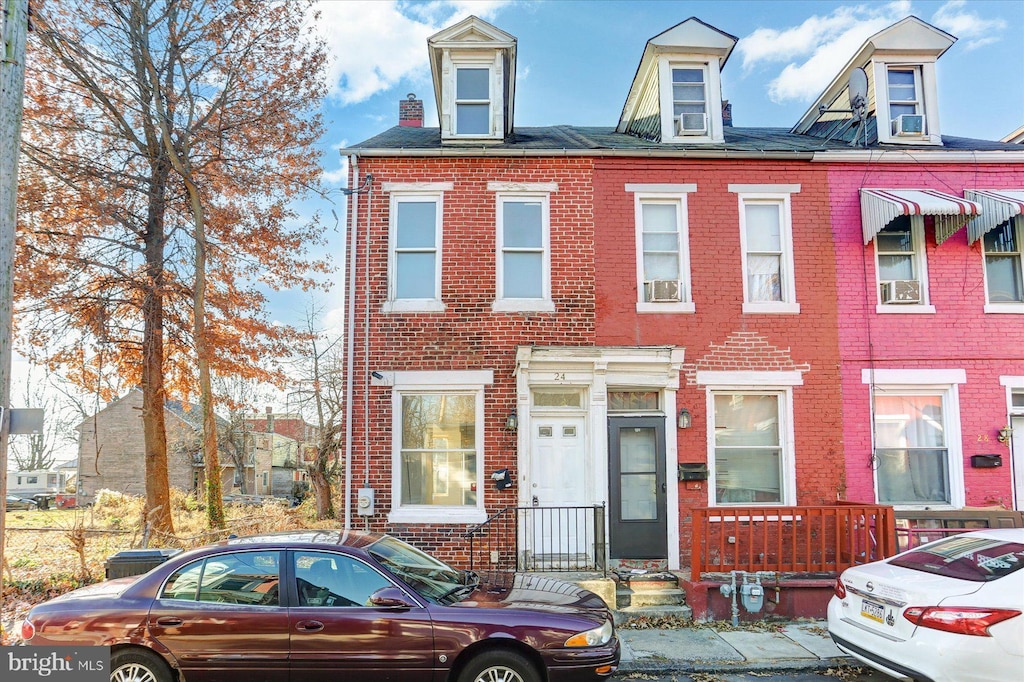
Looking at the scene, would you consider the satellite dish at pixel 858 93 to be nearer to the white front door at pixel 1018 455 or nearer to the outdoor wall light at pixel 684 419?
the white front door at pixel 1018 455

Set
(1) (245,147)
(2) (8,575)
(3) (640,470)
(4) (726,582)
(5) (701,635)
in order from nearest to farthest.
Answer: (5) (701,635)
(4) (726,582)
(3) (640,470)
(2) (8,575)
(1) (245,147)

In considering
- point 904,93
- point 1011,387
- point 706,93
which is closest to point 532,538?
point 1011,387

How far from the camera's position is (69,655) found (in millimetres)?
5402

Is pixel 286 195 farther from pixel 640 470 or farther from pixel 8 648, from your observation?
pixel 8 648

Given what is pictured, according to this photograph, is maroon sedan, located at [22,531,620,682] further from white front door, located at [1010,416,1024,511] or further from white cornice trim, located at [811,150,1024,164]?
white cornice trim, located at [811,150,1024,164]

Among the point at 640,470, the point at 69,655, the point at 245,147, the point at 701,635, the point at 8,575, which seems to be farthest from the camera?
the point at 245,147

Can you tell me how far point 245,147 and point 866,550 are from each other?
16096mm

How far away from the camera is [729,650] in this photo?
7531 mm

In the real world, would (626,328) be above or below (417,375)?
above

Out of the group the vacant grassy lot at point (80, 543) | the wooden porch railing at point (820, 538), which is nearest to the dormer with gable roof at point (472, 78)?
the wooden porch railing at point (820, 538)

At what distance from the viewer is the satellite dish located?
1217 centimetres

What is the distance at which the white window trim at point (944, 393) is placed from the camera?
424 inches

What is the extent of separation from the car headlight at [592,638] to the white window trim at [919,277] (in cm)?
813

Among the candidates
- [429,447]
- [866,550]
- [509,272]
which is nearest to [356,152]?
[509,272]
